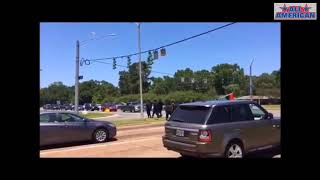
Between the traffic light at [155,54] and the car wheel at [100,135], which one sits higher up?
the traffic light at [155,54]

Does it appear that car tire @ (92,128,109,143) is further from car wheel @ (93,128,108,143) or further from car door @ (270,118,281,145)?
car door @ (270,118,281,145)

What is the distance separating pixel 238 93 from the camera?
9438 centimetres

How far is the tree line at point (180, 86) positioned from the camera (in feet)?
304

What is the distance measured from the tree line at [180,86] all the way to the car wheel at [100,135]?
5873cm

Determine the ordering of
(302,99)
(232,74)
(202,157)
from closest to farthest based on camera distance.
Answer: (302,99), (202,157), (232,74)

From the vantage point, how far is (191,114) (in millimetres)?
9773

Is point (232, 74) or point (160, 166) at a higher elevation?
point (232, 74)

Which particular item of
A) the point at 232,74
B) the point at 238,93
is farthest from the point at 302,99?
the point at 232,74

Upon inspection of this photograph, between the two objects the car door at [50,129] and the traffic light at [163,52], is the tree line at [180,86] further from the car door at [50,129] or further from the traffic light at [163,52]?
the car door at [50,129]

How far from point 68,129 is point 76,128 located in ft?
1.09

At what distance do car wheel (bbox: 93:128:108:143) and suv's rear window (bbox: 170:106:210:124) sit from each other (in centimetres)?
559

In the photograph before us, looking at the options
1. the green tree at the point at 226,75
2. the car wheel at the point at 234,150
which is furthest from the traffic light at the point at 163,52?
the green tree at the point at 226,75
